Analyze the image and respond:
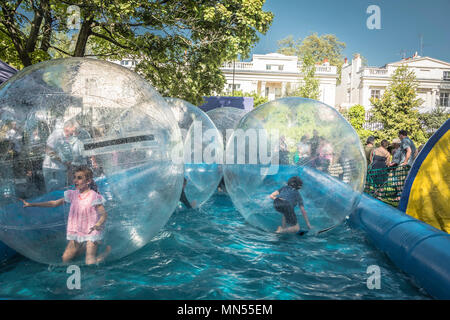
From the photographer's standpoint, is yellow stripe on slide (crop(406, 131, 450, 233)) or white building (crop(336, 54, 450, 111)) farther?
white building (crop(336, 54, 450, 111))

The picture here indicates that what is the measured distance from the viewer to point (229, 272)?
3.65 metres

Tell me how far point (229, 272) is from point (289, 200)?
3.72 ft

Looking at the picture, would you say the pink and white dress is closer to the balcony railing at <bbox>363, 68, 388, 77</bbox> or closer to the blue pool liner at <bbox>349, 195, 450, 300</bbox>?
the blue pool liner at <bbox>349, 195, 450, 300</bbox>

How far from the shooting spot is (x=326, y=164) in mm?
3975

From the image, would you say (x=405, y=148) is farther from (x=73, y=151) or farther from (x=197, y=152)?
(x=73, y=151)

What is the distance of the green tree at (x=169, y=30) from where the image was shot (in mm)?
8125

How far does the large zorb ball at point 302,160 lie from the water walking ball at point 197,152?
4.77 ft

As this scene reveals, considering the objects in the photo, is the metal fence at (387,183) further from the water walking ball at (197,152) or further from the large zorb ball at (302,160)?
the water walking ball at (197,152)

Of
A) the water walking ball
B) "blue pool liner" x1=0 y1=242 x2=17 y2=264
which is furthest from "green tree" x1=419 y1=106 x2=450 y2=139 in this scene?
"blue pool liner" x1=0 y1=242 x2=17 y2=264

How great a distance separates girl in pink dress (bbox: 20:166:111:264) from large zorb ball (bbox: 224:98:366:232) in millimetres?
2053

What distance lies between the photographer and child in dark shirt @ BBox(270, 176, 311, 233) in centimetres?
400

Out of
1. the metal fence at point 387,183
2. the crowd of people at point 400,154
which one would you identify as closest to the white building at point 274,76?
the crowd of people at point 400,154
